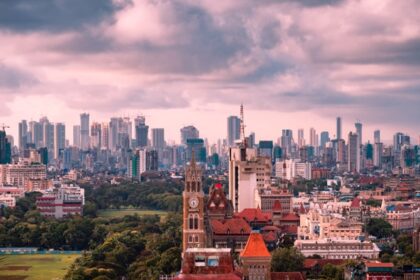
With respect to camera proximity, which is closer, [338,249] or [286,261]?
[286,261]

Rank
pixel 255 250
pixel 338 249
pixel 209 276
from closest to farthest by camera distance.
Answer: pixel 209 276
pixel 255 250
pixel 338 249

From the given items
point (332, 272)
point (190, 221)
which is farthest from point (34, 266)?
point (332, 272)

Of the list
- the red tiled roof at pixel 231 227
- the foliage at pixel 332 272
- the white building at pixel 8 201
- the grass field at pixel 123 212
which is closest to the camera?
the foliage at pixel 332 272

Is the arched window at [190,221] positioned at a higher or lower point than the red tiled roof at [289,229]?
higher

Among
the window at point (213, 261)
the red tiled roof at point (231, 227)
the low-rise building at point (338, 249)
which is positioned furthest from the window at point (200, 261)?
the low-rise building at point (338, 249)

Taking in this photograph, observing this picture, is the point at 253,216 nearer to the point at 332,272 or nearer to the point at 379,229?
the point at 379,229

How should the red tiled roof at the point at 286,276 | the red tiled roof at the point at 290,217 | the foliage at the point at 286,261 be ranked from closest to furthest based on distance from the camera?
the red tiled roof at the point at 286,276 < the foliage at the point at 286,261 < the red tiled roof at the point at 290,217

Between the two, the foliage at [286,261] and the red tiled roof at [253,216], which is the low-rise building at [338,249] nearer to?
the red tiled roof at [253,216]

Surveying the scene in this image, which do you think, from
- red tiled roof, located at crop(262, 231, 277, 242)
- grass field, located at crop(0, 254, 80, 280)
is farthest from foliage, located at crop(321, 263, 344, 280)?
grass field, located at crop(0, 254, 80, 280)

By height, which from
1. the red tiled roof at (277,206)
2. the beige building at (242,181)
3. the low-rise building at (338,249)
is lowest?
the low-rise building at (338,249)
